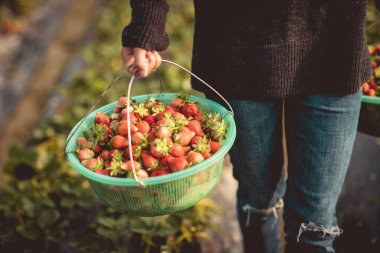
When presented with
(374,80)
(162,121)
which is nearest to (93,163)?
(162,121)

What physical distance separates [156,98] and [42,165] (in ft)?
4.13

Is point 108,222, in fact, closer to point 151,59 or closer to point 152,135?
point 152,135

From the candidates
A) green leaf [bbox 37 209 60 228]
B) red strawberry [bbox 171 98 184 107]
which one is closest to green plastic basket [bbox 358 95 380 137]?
red strawberry [bbox 171 98 184 107]

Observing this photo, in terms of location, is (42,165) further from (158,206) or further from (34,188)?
(158,206)

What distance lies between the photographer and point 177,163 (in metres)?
1.15

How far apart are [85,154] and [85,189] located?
3.53ft

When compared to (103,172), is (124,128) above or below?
above

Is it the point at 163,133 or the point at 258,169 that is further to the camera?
the point at 258,169

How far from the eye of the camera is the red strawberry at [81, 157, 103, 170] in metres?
1.20

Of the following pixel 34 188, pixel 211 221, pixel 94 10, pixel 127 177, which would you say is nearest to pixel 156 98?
pixel 127 177

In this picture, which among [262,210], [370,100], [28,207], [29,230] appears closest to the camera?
[370,100]

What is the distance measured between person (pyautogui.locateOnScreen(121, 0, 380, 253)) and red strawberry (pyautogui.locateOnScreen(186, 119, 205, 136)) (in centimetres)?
14

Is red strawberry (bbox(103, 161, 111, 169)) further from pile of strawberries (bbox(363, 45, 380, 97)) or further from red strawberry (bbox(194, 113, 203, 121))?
pile of strawberries (bbox(363, 45, 380, 97))

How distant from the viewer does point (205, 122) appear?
52.6 inches
